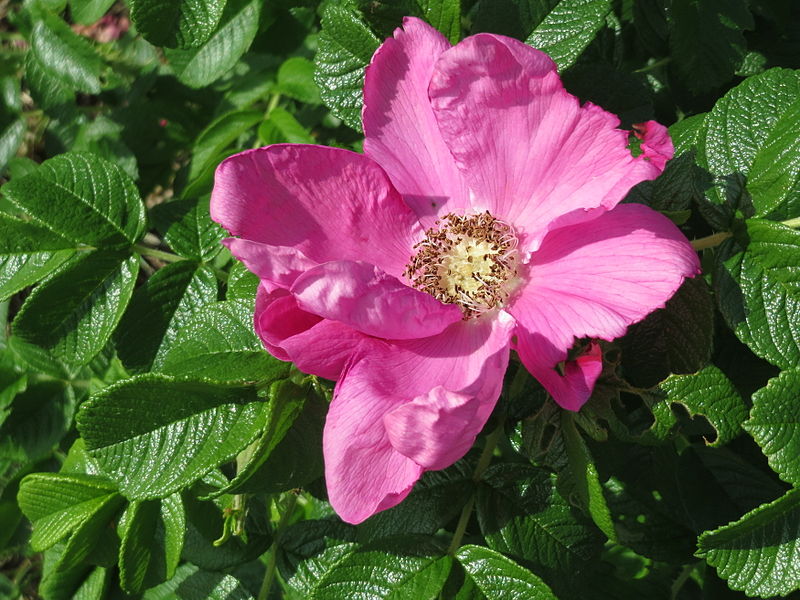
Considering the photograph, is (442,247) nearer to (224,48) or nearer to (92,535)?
(92,535)

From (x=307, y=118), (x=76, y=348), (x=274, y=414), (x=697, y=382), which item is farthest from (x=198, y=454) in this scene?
(x=307, y=118)

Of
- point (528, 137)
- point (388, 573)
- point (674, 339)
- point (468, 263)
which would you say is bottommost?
point (388, 573)

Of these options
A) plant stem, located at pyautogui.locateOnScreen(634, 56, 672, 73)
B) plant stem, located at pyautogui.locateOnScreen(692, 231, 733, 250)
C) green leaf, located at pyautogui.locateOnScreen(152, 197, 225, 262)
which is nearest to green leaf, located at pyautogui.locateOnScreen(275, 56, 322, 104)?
green leaf, located at pyautogui.locateOnScreen(152, 197, 225, 262)

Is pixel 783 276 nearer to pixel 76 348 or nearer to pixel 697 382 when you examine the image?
pixel 697 382

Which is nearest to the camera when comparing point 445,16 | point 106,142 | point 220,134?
point 445,16

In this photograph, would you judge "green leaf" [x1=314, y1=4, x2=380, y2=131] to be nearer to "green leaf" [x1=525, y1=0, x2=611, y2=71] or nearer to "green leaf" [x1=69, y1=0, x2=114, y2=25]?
"green leaf" [x1=525, y1=0, x2=611, y2=71]

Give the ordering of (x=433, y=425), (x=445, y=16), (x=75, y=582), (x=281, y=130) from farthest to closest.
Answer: (x=281, y=130) → (x=75, y=582) → (x=445, y=16) → (x=433, y=425)

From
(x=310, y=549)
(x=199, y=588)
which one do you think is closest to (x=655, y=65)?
(x=310, y=549)
